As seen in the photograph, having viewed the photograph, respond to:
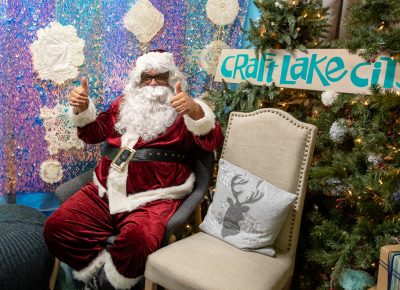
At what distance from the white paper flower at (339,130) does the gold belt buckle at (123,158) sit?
1073 millimetres

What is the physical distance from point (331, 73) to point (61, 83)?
1678mm

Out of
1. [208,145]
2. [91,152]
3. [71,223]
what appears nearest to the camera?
[71,223]

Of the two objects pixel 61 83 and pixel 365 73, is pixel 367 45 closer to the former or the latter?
pixel 365 73

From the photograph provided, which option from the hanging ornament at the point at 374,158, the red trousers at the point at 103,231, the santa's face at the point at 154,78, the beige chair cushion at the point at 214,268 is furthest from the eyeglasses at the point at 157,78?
the hanging ornament at the point at 374,158

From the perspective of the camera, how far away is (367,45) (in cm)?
156

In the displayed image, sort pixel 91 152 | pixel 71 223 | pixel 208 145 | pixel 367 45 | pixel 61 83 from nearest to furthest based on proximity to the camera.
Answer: pixel 367 45
pixel 71 223
pixel 208 145
pixel 61 83
pixel 91 152

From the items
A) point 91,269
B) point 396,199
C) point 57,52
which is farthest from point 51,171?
point 396,199

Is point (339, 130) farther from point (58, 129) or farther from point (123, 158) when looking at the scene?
point (58, 129)

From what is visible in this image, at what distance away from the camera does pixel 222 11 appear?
7.73ft

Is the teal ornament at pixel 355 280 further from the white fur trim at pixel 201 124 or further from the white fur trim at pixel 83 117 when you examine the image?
the white fur trim at pixel 83 117

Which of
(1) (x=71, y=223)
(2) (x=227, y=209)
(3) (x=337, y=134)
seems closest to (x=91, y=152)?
(1) (x=71, y=223)

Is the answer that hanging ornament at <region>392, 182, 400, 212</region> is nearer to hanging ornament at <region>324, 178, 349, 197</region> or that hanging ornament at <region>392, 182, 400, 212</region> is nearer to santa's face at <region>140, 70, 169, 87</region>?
hanging ornament at <region>324, 178, 349, 197</region>

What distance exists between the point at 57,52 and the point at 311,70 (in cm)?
158

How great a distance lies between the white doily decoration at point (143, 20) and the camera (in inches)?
89.0
